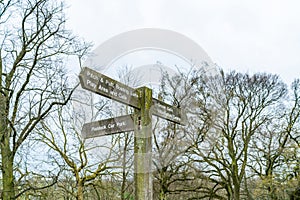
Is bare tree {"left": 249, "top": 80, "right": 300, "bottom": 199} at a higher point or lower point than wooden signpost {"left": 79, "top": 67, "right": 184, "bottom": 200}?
higher

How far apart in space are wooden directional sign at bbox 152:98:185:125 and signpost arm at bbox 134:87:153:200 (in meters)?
0.21

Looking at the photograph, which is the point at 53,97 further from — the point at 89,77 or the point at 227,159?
the point at 227,159

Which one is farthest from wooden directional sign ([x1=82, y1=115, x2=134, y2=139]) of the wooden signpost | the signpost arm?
the signpost arm

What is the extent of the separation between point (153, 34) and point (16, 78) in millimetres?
3925

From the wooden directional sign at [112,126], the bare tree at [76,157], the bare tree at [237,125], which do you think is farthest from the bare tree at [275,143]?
the wooden directional sign at [112,126]

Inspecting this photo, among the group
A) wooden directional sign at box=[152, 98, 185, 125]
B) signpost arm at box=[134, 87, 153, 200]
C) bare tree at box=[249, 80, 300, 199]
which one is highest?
bare tree at box=[249, 80, 300, 199]

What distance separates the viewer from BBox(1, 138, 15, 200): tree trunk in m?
Result: 6.61

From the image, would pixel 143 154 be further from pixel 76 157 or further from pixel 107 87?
pixel 76 157

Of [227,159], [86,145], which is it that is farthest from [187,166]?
[86,145]

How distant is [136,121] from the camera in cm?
429

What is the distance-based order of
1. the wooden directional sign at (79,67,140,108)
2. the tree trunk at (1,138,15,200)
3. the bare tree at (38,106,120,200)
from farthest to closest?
1. the bare tree at (38,106,120,200)
2. the tree trunk at (1,138,15,200)
3. the wooden directional sign at (79,67,140,108)

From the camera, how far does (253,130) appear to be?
1471 centimetres

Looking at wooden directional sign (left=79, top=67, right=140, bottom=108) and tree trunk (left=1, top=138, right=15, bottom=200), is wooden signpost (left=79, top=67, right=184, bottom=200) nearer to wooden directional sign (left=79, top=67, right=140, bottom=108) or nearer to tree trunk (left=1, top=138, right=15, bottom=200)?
wooden directional sign (left=79, top=67, right=140, bottom=108)

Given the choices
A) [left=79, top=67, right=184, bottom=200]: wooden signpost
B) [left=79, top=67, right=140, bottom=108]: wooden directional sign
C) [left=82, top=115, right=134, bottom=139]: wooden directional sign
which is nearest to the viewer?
[left=79, top=67, right=140, bottom=108]: wooden directional sign
